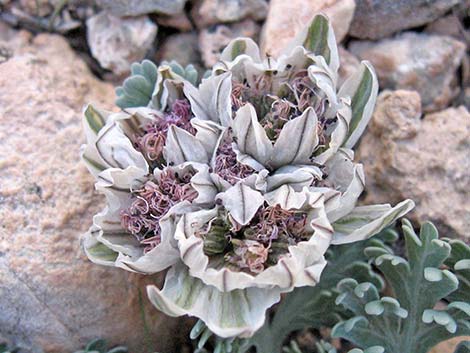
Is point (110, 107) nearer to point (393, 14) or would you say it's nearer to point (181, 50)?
point (181, 50)

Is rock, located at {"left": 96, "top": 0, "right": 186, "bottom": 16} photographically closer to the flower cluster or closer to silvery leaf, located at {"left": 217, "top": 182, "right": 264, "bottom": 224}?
the flower cluster

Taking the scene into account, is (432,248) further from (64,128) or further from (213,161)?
(64,128)

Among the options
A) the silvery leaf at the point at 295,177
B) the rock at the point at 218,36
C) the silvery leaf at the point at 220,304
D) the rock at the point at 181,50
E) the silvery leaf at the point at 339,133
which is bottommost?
the silvery leaf at the point at 220,304

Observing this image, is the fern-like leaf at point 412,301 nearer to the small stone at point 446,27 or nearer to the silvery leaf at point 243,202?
the silvery leaf at point 243,202

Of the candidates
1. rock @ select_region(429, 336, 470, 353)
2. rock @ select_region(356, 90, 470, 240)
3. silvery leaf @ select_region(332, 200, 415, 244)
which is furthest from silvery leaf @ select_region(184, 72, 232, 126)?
rock @ select_region(429, 336, 470, 353)

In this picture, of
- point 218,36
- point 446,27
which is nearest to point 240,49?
point 218,36

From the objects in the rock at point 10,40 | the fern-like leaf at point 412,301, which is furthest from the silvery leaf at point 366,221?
the rock at point 10,40
